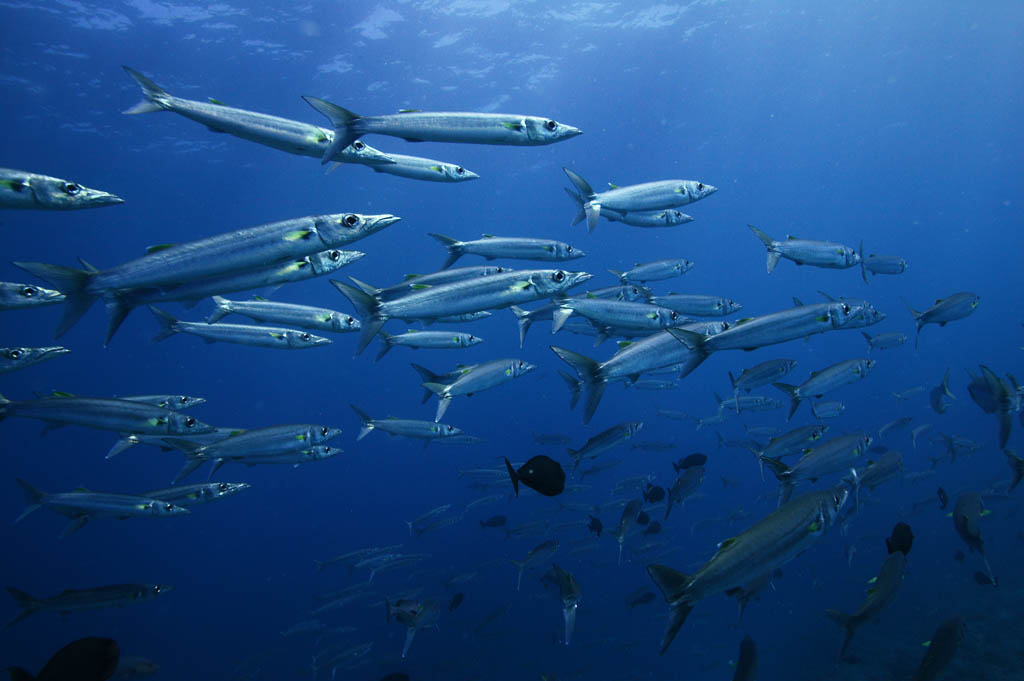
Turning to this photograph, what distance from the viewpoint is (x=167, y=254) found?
143 inches

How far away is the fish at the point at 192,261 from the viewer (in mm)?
3580

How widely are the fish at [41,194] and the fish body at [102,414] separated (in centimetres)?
227

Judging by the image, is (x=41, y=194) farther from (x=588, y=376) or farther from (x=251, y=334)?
(x=588, y=376)

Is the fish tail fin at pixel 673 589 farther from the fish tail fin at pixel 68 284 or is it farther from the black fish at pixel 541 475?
the fish tail fin at pixel 68 284

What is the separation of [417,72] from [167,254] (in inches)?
1056

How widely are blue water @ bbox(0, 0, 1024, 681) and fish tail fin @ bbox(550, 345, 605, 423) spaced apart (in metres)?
→ 7.67

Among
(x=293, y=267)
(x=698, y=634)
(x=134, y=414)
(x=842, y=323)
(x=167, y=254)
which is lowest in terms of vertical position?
(x=698, y=634)

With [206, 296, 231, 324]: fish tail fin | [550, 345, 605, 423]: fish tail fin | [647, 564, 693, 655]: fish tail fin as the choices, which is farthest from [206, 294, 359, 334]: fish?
[647, 564, 693, 655]: fish tail fin

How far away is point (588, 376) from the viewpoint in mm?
4840

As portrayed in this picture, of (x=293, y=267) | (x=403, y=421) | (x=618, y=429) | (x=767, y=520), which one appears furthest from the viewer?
(x=403, y=421)

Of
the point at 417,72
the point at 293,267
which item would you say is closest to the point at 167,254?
the point at 293,267

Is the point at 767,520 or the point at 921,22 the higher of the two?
the point at 921,22

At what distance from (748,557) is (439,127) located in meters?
3.98

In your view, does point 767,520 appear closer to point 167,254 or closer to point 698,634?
point 167,254
